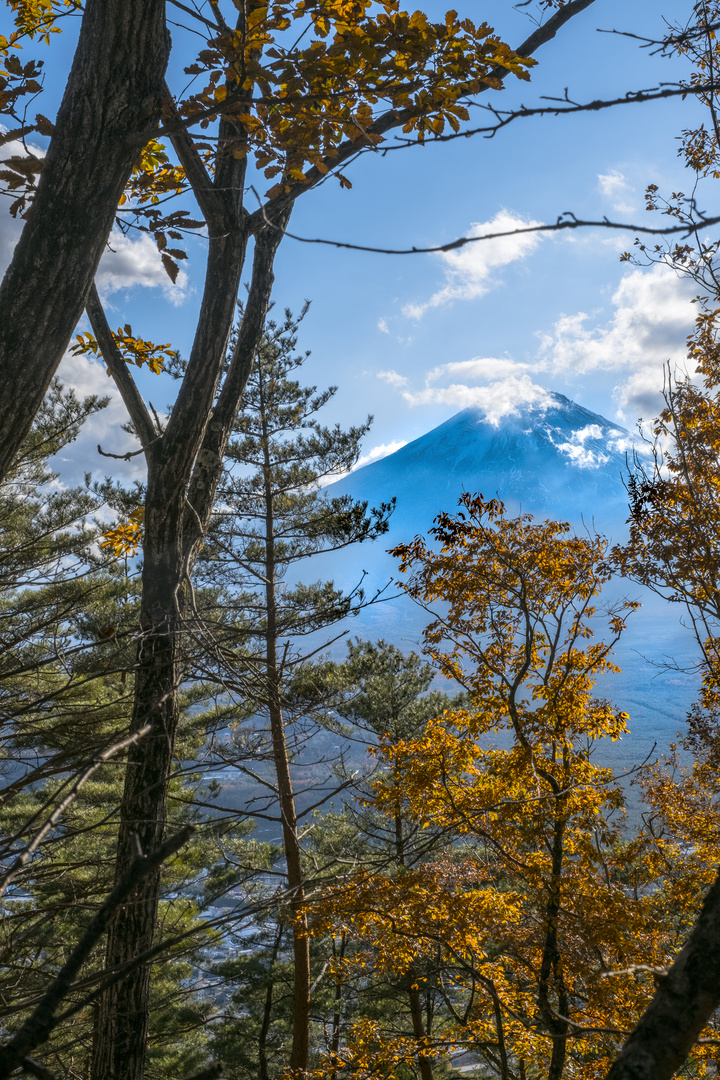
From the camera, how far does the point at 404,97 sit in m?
2.02

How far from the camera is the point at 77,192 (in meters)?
1.71

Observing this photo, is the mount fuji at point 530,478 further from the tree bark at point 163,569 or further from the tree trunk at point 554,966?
the tree bark at point 163,569

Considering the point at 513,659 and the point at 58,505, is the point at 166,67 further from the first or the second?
the point at 58,505

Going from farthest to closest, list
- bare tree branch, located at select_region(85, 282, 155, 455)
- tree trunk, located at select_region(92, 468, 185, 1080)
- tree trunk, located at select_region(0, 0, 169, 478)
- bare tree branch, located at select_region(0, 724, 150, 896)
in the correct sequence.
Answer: bare tree branch, located at select_region(85, 282, 155, 455)
tree trunk, located at select_region(92, 468, 185, 1080)
tree trunk, located at select_region(0, 0, 169, 478)
bare tree branch, located at select_region(0, 724, 150, 896)

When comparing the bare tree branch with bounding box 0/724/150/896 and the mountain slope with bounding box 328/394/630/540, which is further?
the mountain slope with bounding box 328/394/630/540

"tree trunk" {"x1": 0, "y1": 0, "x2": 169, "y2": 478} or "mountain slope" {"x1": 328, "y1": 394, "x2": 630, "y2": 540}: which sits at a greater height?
"mountain slope" {"x1": 328, "y1": 394, "x2": 630, "y2": 540}

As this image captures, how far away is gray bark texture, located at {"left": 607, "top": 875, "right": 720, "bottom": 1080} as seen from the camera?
109cm

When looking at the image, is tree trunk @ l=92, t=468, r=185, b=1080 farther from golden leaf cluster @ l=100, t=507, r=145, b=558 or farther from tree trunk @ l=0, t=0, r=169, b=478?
tree trunk @ l=0, t=0, r=169, b=478

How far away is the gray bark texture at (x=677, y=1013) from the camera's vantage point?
1.09m

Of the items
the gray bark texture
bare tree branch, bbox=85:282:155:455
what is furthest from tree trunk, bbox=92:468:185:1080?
the gray bark texture

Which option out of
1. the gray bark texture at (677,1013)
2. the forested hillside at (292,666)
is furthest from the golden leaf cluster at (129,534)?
the gray bark texture at (677,1013)

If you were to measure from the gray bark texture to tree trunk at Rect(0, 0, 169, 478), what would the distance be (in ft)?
6.35

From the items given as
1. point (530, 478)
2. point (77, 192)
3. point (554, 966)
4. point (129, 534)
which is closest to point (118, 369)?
point (129, 534)

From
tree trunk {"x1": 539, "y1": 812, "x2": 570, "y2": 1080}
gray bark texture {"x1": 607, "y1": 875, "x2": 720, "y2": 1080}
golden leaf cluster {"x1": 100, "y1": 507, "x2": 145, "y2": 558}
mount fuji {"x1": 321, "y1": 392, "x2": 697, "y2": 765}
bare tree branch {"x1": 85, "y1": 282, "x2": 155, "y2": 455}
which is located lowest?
tree trunk {"x1": 539, "y1": 812, "x2": 570, "y2": 1080}
